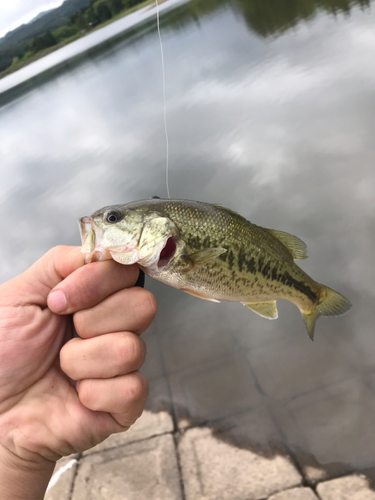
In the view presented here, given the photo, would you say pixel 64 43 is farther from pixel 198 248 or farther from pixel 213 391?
pixel 198 248

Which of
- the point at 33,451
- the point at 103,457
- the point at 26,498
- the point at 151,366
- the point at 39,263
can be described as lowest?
the point at 151,366

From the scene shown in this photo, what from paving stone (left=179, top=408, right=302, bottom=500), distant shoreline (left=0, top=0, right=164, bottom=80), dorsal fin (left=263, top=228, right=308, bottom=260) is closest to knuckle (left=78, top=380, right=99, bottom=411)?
dorsal fin (left=263, top=228, right=308, bottom=260)

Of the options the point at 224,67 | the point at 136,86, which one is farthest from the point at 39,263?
the point at 136,86

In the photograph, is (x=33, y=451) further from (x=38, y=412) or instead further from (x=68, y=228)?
(x=68, y=228)

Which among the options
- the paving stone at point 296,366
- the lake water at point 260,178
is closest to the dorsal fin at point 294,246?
the lake water at point 260,178

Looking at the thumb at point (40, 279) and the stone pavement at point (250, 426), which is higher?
the thumb at point (40, 279)

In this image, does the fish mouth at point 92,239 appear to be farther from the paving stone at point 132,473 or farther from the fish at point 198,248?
the paving stone at point 132,473
